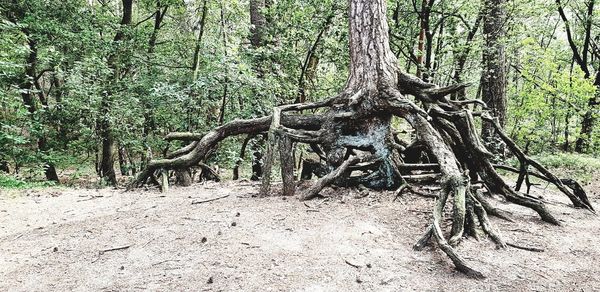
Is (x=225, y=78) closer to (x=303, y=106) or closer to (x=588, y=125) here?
(x=303, y=106)

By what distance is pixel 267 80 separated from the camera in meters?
7.52

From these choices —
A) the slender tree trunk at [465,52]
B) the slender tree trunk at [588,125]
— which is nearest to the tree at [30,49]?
the slender tree trunk at [465,52]

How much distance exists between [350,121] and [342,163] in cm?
61

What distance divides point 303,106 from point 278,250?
2954 millimetres

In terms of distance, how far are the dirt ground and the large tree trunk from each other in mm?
4380

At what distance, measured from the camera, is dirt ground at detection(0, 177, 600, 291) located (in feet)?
8.04

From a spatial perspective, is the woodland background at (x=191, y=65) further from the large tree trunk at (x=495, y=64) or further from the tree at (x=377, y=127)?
the tree at (x=377, y=127)

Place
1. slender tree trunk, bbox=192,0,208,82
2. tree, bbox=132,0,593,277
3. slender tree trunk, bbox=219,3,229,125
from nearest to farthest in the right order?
tree, bbox=132,0,593,277, slender tree trunk, bbox=219,3,229,125, slender tree trunk, bbox=192,0,208,82

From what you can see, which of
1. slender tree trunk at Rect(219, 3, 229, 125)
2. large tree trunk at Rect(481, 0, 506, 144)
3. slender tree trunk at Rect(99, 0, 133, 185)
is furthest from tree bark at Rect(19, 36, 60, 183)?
large tree trunk at Rect(481, 0, 506, 144)

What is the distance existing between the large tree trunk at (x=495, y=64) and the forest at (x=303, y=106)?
41 millimetres

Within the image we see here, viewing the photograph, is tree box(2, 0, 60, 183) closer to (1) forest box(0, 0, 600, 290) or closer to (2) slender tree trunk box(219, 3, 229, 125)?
(1) forest box(0, 0, 600, 290)

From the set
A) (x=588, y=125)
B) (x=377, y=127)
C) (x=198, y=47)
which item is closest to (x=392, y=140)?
(x=377, y=127)

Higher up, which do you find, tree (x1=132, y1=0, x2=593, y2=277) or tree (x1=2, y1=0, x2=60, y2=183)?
tree (x1=2, y1=0, x2=60, y2=183)

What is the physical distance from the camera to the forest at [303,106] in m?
4.60
